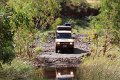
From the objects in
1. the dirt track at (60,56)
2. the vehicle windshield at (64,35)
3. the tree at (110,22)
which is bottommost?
the dirt track at (60,56)

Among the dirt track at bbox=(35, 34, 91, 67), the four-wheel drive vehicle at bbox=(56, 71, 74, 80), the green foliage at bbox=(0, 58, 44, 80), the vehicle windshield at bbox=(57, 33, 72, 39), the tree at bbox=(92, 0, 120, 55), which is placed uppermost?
the tree at bbox=(92, 0, 120, 55)

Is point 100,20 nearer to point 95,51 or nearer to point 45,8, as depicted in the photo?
point 95,51

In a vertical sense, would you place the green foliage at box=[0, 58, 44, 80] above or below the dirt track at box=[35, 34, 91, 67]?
above

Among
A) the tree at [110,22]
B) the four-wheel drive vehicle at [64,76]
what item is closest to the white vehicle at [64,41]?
the tree at [110,22]

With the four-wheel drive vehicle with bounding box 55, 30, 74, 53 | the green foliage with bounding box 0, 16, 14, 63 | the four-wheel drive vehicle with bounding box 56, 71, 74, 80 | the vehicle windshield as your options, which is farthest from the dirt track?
the green foliage with bounding box 0, 16, 14, 63

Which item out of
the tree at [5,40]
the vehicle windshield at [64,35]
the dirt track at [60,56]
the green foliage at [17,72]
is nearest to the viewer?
Result: the tree at [5,40]

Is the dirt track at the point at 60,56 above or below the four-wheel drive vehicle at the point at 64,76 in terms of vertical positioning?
below

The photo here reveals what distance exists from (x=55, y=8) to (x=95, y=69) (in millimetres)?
10227

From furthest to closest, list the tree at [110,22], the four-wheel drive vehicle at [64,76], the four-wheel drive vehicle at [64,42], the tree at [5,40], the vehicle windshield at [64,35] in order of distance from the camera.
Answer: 1. the vehicle windshield at [64,35]
2. the four-wheel drive vehicle at [64,42]
3. the tree at [110,22]
4. the four-wheel drive vehicle at [64,76]
5. the tree at [5,40]

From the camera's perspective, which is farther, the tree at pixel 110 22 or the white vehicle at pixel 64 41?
the white vehicle at pixel 64 41

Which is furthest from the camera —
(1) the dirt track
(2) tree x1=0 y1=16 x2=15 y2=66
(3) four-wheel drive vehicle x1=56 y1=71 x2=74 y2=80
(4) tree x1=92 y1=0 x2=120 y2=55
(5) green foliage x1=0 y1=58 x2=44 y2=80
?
(1) the dirt track

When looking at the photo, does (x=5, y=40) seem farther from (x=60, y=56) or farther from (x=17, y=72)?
(x=60, y=56)

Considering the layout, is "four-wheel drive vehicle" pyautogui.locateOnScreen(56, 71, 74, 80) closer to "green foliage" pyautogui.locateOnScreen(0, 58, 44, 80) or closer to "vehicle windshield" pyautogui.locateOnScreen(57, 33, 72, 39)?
"green foliage" pyautogui.locateOnScreen(0, 58, 44, 80)

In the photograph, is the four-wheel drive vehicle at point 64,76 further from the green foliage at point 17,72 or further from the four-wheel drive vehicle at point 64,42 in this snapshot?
the four-wheel drive vehicle at point 64,42
